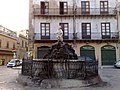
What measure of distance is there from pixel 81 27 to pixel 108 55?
17.9 feet

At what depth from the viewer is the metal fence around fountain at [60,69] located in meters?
11.9

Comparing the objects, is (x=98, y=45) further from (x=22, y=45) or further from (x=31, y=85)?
(x=22, y=45)

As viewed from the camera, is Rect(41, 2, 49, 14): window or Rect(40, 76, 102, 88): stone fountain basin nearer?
Rect(40, 76, 102, 88): stone fountain basin

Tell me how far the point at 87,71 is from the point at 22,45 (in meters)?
46.8

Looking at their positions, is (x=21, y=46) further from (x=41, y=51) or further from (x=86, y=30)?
(x=86, y=30)

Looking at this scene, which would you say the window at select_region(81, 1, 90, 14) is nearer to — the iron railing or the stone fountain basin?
the iron railing

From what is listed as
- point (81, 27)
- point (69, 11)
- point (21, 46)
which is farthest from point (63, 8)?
point (21, 46)

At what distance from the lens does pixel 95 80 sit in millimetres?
12148

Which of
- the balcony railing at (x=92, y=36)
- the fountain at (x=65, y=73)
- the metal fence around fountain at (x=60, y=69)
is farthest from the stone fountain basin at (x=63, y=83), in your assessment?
the balcony railing at (x=92, y=36)

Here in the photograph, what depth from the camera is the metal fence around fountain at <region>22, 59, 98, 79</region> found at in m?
11.9

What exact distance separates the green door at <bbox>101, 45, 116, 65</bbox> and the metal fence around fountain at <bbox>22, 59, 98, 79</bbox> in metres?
19.8

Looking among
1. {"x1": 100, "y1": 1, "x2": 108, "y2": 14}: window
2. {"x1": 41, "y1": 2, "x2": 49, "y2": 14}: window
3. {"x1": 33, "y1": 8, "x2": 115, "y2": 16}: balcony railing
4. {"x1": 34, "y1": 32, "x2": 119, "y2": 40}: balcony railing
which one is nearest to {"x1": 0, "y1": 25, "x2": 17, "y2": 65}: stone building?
{"x1": 33, "y1": 8, "x2": 115, "y2": 16}: balcony railing

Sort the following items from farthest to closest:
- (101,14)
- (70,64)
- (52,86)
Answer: (101,14), (70,64), (52,86)

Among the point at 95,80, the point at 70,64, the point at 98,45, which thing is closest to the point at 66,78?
the point at 70,64
